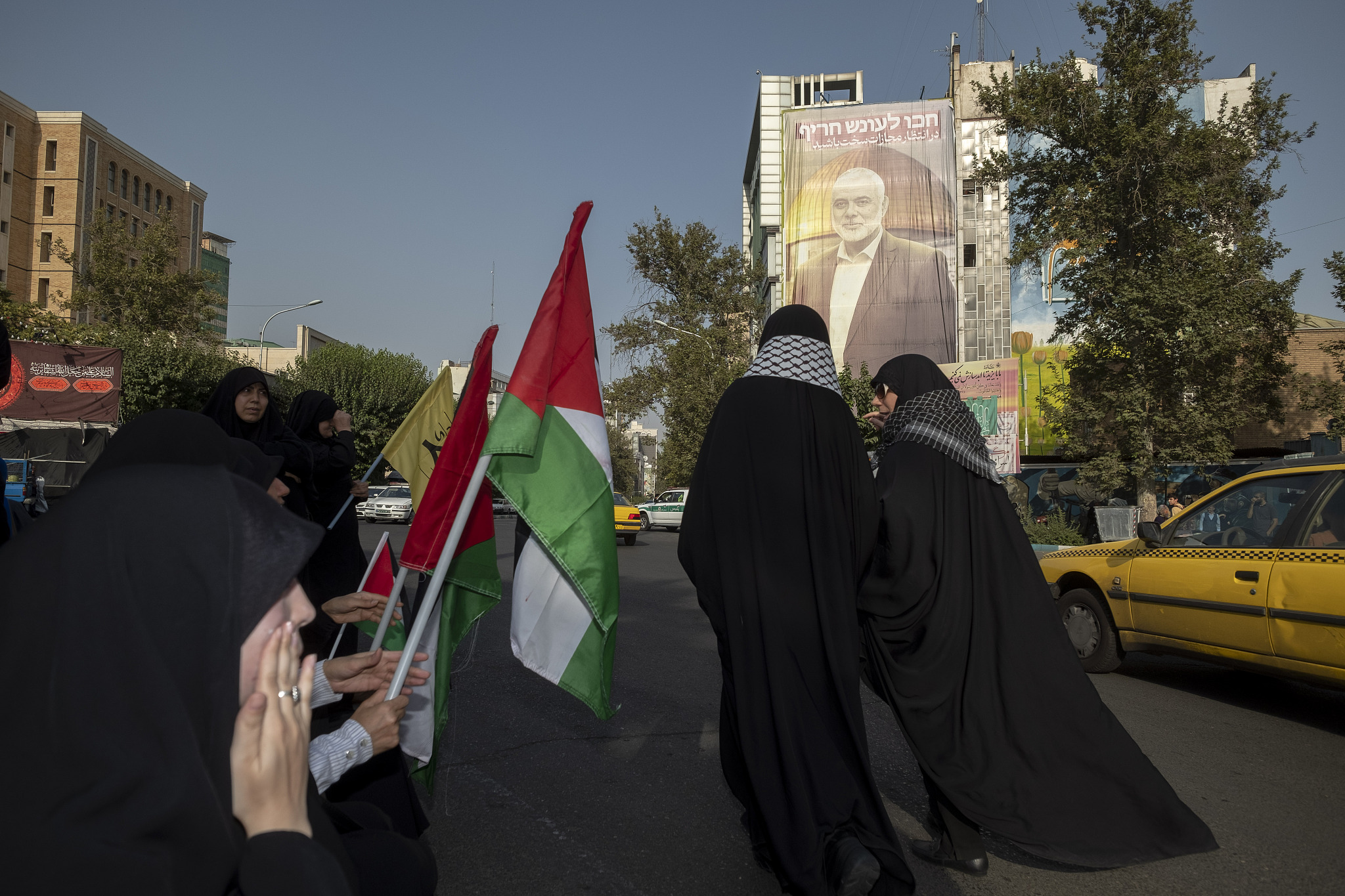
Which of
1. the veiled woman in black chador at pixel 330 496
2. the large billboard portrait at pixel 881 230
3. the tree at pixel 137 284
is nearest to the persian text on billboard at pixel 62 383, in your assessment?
the tree at pixel 137 284

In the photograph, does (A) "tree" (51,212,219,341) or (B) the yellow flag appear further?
(A) "tree" (51,212,219,341)

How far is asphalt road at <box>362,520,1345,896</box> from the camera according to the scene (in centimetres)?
311

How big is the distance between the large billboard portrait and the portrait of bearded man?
0.04m

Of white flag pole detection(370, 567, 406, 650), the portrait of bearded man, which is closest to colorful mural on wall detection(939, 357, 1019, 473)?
the portrait of bearded man

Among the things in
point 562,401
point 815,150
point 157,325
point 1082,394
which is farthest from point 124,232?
point 562,401

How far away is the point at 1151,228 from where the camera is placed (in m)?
17.7

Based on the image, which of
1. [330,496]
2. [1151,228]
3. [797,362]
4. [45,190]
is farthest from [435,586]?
[45,190]

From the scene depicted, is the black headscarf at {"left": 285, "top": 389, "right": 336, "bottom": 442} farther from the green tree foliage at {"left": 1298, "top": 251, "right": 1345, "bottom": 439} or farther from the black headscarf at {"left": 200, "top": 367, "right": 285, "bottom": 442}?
the green tree foliage at {"left": 1298, "top": 251, "right": 1345, "bottom": 439}

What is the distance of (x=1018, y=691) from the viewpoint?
334 centimetres

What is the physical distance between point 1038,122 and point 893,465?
55.4 ft

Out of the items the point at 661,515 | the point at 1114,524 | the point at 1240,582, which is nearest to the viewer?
the point at 1240,582

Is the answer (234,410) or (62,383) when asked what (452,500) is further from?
(62,383)

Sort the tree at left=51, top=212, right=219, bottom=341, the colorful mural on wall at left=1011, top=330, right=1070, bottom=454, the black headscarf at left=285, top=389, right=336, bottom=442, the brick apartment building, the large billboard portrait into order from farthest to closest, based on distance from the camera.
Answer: the brick apartment building → the large billboard portrait → the tree at left=51, top=212, right=219, bottom=341 → the colorful mural on wall at left=1011, top=330, right=1070, bottom=454 → the black headscarf at left=285, top=389, right=336, bottom=442

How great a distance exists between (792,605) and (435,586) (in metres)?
1.18
